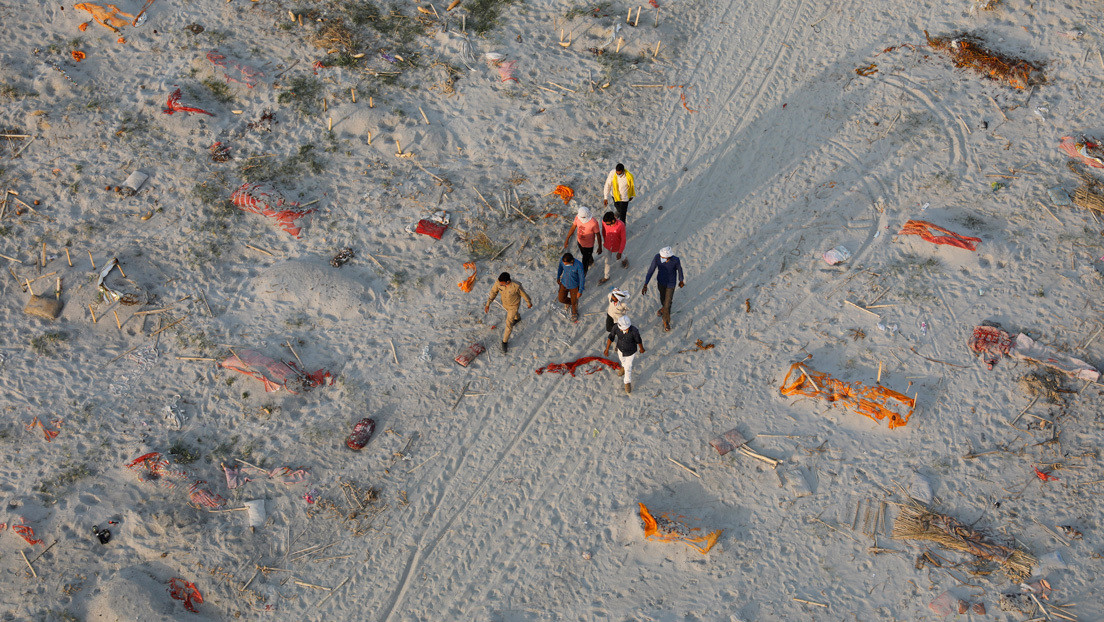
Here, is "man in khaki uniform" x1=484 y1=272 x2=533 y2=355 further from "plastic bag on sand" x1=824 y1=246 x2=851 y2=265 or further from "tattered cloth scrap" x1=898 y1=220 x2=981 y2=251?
"tattered cloth scrap" x1=898 y1=220 x2=981 y2=251

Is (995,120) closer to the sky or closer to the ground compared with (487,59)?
closer to the sky

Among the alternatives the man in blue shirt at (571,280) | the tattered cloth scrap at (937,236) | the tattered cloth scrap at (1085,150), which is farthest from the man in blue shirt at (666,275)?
the tattered cloth scrap at (1085,150)

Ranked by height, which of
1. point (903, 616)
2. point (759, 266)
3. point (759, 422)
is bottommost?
point (903, 616)

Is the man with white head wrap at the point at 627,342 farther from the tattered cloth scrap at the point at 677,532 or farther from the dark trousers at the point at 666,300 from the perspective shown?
the tattered cloth scrap at the point at 677,532

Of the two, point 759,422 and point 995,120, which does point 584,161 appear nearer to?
point 759,422

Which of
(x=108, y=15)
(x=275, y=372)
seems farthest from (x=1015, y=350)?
(x=108, y=15)

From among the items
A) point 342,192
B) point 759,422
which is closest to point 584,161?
point 342,192
